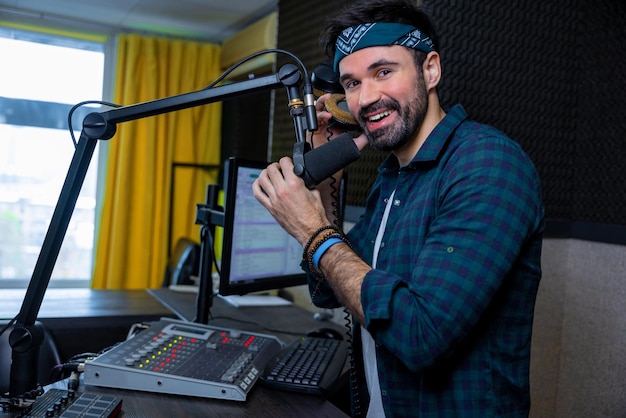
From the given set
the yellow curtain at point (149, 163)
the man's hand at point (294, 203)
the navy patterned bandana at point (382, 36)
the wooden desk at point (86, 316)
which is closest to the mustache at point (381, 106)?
the navy patterned bandana at point (382, 36)

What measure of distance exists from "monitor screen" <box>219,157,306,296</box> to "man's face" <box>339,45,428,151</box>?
531 mm

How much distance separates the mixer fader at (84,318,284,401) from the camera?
→ 119 cm

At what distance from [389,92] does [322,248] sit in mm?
355

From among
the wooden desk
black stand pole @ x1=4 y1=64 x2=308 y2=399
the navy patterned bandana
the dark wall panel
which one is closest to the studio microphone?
black stand pole @ x1=4 y1=64 x2=308 y2=399

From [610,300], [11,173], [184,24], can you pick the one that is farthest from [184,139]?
[610,300]

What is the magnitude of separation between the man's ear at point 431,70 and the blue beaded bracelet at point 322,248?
16.1 inches

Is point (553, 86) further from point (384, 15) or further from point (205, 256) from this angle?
point (205, 256)

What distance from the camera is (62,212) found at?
1.04 meters

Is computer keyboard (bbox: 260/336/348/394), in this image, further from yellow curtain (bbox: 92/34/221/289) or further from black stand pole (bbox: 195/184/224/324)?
yellow curtain (bbox: 92/34/221/289)

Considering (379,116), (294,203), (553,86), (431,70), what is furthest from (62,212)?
(553,86)

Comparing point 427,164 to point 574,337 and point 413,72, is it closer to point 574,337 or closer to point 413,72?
point 413,72

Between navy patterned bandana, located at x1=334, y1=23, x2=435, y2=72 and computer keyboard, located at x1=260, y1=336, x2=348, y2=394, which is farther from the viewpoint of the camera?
computer keyboard, located at x1=260, y1=336, x2=348, y2=394

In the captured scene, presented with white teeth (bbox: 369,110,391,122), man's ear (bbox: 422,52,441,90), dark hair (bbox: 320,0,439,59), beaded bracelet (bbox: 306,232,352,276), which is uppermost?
dark hair (bbox: 320,0,439,59)

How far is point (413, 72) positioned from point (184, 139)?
12.0ft
